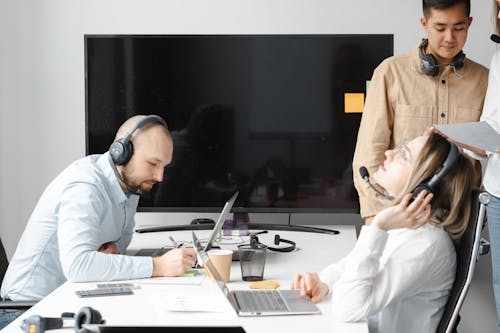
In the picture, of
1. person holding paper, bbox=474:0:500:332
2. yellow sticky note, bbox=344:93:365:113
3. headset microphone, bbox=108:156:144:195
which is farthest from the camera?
yellow sticky note, bbox=344:93:365:113

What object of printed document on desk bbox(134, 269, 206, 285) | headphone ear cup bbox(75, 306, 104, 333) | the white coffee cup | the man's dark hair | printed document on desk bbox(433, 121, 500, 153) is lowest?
printed document on desk bbox(134, 269, 206, 285)

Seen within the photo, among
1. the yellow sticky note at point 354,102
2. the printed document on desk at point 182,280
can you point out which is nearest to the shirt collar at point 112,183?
the printed document on desk at point 182,280

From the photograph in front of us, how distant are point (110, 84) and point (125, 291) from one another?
171 cm

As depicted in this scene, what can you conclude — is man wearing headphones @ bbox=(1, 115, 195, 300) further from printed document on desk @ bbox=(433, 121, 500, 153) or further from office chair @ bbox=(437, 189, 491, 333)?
printed document on desk @ bbox=(433, 121, 500, 153)

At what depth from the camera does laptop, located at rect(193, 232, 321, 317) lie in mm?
1817

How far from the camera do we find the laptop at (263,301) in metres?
1.82

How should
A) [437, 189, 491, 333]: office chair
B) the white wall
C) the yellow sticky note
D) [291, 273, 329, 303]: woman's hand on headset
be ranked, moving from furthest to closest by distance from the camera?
the white wall < the yellow sticky note < [291, 273, 329, 303]: woman's hand on headset < [437, 189, 491, 333]: office chair

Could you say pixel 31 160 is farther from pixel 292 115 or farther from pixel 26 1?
pixel 292 115

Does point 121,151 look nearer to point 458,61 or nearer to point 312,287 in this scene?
point 312,287

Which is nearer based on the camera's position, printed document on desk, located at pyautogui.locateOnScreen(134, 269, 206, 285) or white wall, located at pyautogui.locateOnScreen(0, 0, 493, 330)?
printed document on desk, located at pyautogui.locateOnScreen(134, 269, 206, 285)

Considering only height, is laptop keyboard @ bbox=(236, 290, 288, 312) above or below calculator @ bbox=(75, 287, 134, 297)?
above

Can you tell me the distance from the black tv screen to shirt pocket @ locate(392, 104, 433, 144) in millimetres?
526

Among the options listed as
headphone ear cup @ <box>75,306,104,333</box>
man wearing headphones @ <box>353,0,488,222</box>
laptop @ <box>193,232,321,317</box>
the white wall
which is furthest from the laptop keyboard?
the white wall

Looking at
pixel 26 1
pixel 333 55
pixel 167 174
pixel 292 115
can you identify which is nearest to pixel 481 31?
pixel 333 55
